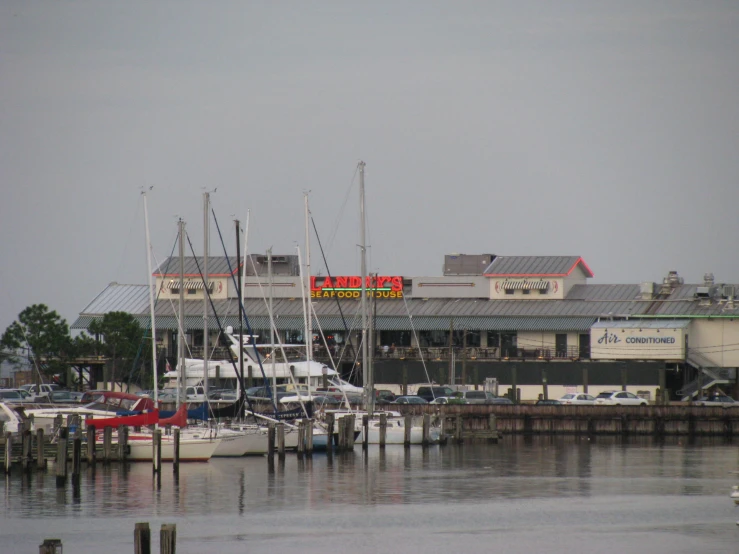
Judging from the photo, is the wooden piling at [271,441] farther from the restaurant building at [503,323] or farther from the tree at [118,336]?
the tree at [118,336]

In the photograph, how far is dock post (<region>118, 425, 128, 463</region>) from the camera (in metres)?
61.7

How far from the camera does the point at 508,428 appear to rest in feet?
293

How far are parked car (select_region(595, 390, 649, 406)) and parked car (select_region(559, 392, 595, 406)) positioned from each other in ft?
1.95

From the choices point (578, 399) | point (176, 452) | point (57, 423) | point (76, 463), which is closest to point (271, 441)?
point (176, 452)

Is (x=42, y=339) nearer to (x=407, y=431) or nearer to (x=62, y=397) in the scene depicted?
(x=62, y=397)

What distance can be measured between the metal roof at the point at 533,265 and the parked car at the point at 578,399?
19818 mm

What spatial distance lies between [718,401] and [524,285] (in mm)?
25105

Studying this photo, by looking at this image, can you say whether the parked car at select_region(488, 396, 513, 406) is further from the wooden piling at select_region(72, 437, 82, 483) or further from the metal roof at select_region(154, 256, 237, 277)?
the wooden piling at select_region(72, 437, 82, 483)

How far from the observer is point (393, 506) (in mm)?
51438

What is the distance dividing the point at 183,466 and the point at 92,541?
20632 mm

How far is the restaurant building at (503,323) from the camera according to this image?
105m

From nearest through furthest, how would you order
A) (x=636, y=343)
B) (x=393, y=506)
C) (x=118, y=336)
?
1. (x=393, y=506)
2. (x=636, y=343)
3. (x=118, y=336)

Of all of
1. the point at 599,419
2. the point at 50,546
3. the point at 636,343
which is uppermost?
the point at 636,343

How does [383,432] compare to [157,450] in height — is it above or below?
below
